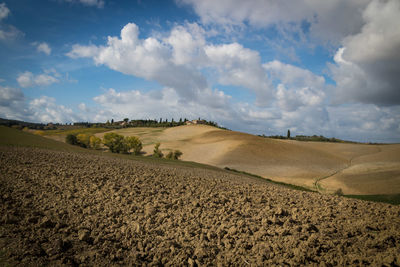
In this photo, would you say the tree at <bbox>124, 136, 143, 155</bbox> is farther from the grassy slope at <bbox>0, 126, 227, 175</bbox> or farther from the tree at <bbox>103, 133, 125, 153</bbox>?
the grassy slope at <bbox>0, 126, 227, 175</bbox>

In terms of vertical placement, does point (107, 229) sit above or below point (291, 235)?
below

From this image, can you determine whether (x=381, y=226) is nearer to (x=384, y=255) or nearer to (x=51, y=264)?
(x=384, y=255)

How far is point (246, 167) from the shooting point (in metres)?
48.5

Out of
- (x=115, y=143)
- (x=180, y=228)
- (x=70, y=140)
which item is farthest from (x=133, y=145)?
(x=180, y=228)

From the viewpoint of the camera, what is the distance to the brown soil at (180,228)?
16.0 feet

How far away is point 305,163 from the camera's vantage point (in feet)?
175

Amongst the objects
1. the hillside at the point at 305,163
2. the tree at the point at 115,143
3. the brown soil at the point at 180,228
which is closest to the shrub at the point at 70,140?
the tree at the point at 115,143

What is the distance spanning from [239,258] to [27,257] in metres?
4.62

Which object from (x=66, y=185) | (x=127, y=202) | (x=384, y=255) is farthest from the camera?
(x=66, y=185)

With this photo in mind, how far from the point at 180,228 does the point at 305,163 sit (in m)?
54.1

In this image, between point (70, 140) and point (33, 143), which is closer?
point (33, 143)

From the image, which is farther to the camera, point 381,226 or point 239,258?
point 381,226

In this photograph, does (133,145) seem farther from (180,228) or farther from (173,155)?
(180,228)

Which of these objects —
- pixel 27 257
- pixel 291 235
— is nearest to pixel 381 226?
pixel 291 235
